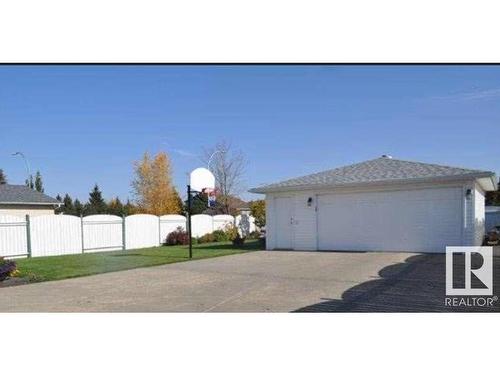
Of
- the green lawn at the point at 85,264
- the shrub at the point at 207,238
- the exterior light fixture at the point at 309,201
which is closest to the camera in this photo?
the green lawn at the point at 85,264

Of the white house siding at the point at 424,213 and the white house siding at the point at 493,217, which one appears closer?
the white house siding at the point at 424,213

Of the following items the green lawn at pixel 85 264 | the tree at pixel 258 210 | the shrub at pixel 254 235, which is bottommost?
the shrub at pixel 254 235

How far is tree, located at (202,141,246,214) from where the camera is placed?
11.5 metres

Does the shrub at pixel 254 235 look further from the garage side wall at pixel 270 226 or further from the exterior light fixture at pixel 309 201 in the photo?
the exterior light fixture at pixel 309 201

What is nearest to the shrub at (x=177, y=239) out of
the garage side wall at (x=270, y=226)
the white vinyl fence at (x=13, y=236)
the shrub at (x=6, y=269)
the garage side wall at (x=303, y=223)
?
the garage side wall at (x=270, y=226)

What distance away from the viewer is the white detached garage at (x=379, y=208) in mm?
12234

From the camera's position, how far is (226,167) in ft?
45.4

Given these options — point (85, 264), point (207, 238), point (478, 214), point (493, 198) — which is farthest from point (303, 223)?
point (493, 198)

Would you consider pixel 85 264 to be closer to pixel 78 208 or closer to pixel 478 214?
pixel 78 208

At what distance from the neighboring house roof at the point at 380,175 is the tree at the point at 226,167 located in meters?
1.15

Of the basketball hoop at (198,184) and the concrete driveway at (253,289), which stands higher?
the basketball hoop at (198,184)

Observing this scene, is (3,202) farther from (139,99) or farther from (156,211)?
(139,99)

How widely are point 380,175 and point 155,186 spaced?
25.2 feet

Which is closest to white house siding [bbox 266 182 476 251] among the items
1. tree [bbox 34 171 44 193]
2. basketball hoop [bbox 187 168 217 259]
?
basketball hoop [bbox 187 168 217 259]
